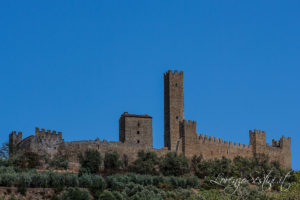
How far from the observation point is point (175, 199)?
46.0 m

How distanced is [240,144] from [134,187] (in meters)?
19.0

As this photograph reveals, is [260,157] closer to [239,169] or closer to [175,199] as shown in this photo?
[239,169]

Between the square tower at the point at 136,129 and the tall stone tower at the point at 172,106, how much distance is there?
1714mm

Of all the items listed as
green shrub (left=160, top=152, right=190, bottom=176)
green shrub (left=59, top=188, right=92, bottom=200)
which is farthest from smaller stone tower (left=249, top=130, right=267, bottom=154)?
green shrub (left=59, top=188, right=92, bottom=200)

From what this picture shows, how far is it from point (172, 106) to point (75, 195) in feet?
63.5

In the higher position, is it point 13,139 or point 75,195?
point 13,139

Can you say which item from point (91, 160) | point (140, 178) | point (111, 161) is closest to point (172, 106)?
point (111, 161)

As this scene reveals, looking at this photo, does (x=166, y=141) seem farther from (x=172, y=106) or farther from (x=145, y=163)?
(x=145, y=163)

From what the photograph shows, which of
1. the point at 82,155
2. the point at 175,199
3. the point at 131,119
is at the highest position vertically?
the point at 131,119

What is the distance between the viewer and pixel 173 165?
55469 mm

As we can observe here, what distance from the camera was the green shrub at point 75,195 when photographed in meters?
43.8

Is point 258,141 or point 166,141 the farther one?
point 258,141

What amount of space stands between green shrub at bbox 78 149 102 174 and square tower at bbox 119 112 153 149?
615cm

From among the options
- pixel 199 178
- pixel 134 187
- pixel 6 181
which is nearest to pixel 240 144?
pixel 199 178
